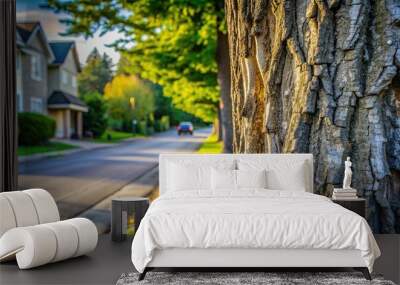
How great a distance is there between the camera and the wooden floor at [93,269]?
13.6 ft

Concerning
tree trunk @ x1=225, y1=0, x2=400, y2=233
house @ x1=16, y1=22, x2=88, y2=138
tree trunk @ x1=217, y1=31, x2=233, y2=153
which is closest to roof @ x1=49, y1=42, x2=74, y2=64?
house @ x1=16, y1=22, x2=88, y2=138

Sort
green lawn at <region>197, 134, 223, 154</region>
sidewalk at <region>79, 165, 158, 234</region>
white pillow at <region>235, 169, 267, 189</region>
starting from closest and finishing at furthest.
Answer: white pillow at <region>235, 169, 267, 189</region>, sidewalk at <region>79, 165, 158, 234</region>, green lawn at <region>197, 134, 223, 154</region>

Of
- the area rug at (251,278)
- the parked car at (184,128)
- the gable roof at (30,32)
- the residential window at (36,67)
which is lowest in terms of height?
the area rug at (251,278)

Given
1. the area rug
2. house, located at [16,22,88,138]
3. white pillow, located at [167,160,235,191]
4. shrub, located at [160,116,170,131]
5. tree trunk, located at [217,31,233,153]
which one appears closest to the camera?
the area rug

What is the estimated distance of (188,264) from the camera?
13.4 feet

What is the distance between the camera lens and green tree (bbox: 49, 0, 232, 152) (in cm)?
917

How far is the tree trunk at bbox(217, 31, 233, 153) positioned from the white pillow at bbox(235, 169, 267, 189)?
4247mm

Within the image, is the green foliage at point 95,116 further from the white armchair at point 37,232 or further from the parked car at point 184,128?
the white armchair at point 37,232

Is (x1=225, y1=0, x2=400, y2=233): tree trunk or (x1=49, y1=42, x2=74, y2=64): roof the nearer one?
(x1=225, y1=0, x2=400, y2=233): tree trunk

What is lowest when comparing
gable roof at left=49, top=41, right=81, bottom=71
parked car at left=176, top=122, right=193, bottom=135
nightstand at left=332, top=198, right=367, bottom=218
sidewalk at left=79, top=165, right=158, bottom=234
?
sidewalk at left=79, top=165, right=158, bottom=234

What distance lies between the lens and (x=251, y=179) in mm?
5391

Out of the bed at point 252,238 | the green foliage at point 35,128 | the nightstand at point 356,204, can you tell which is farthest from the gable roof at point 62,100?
the bed at point 252,238

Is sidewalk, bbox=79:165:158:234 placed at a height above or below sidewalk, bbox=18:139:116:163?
below

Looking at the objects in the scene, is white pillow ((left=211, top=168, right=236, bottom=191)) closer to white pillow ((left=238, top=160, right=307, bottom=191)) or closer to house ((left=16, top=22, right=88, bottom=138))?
white pillow ((left=238, top=160, right=307, bottom=191))
